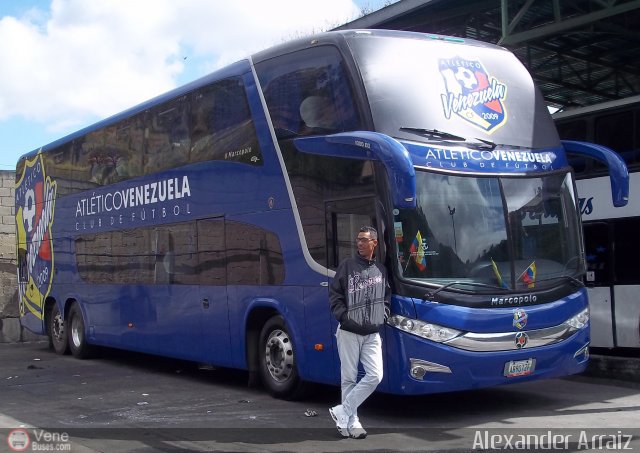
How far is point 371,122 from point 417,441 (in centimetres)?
315

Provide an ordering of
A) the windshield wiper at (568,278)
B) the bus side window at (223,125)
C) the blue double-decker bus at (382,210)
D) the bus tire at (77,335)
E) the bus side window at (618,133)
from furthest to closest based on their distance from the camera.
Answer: the bus tire at (77,335)
the bus side window at (618,133)
the bus side window at (223,125)
the windshield wiper at (568,278)
the blue double-decker bus at (382,210)

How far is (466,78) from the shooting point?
9391 millimetres

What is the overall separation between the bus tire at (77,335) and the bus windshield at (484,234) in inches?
352

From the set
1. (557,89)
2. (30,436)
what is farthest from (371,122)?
(557,89)

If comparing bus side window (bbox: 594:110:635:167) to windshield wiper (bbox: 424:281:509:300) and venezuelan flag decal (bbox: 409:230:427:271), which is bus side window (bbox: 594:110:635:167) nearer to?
windshield wiper (bbox: 424:281:509:300)

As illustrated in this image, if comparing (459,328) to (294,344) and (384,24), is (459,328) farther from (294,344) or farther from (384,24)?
(384,24)

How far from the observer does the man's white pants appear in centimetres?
793

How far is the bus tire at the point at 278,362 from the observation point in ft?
33.0

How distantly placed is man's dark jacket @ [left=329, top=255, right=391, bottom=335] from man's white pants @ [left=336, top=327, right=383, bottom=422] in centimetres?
11

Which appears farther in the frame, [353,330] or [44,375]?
[44,375]

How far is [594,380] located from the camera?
1198 centimetres

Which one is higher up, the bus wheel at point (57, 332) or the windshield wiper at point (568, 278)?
the windshield wiper at point (568, 278)

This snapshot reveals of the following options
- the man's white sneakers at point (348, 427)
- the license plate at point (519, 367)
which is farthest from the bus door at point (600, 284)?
the man's white sneakers at point (348, 427)

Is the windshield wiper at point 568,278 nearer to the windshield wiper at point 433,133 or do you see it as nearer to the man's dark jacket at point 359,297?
the windshield wiper at point 433,133
